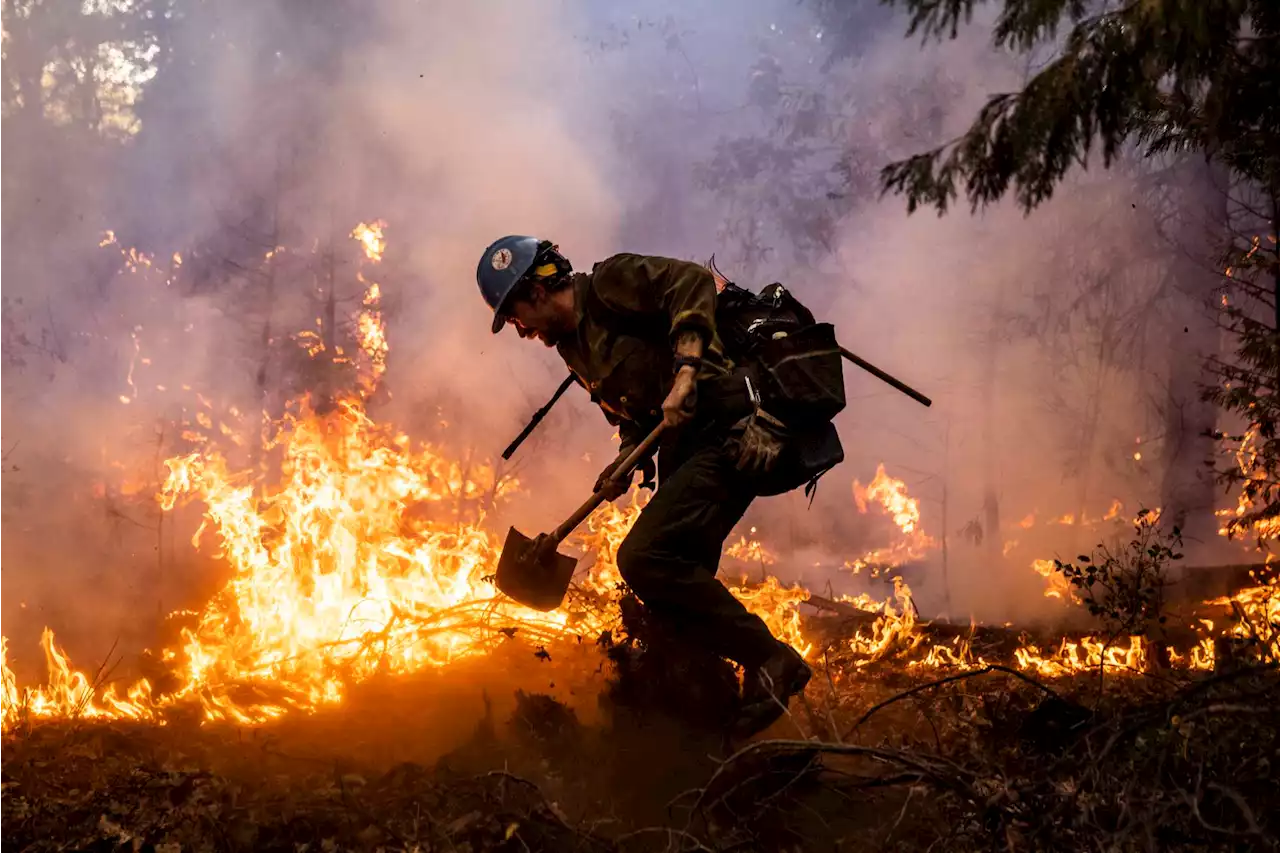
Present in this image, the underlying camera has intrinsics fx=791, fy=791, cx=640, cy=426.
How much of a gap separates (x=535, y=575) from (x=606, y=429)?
10061 mm

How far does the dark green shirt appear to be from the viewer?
376 cm

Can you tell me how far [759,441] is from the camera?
12.1 feet

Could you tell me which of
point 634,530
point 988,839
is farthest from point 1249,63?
point 634,530

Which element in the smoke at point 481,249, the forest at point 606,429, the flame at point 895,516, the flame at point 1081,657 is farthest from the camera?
the flame at point 895,516

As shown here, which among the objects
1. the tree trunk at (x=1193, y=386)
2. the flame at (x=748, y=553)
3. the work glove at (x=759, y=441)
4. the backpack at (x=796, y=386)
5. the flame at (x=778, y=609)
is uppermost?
the tree trunk at (x=1193, y=386)

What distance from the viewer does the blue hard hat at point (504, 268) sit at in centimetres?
420

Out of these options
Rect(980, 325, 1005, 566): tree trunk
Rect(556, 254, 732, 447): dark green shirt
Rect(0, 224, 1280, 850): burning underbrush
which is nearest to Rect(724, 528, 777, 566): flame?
Rect(980, 325, 1005, 566): tree trunk

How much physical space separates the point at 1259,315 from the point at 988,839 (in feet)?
55.5

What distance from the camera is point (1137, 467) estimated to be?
15.0m

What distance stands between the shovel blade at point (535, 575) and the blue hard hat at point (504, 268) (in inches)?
48.4

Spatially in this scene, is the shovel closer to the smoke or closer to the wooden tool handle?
the wooden tool handle

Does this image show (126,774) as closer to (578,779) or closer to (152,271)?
(578,779)

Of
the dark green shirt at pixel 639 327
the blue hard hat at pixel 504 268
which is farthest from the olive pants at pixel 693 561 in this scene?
the blue hard hat at pixel 504 268

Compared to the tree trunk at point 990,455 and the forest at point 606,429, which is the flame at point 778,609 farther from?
the tree trunk at point 990,455
